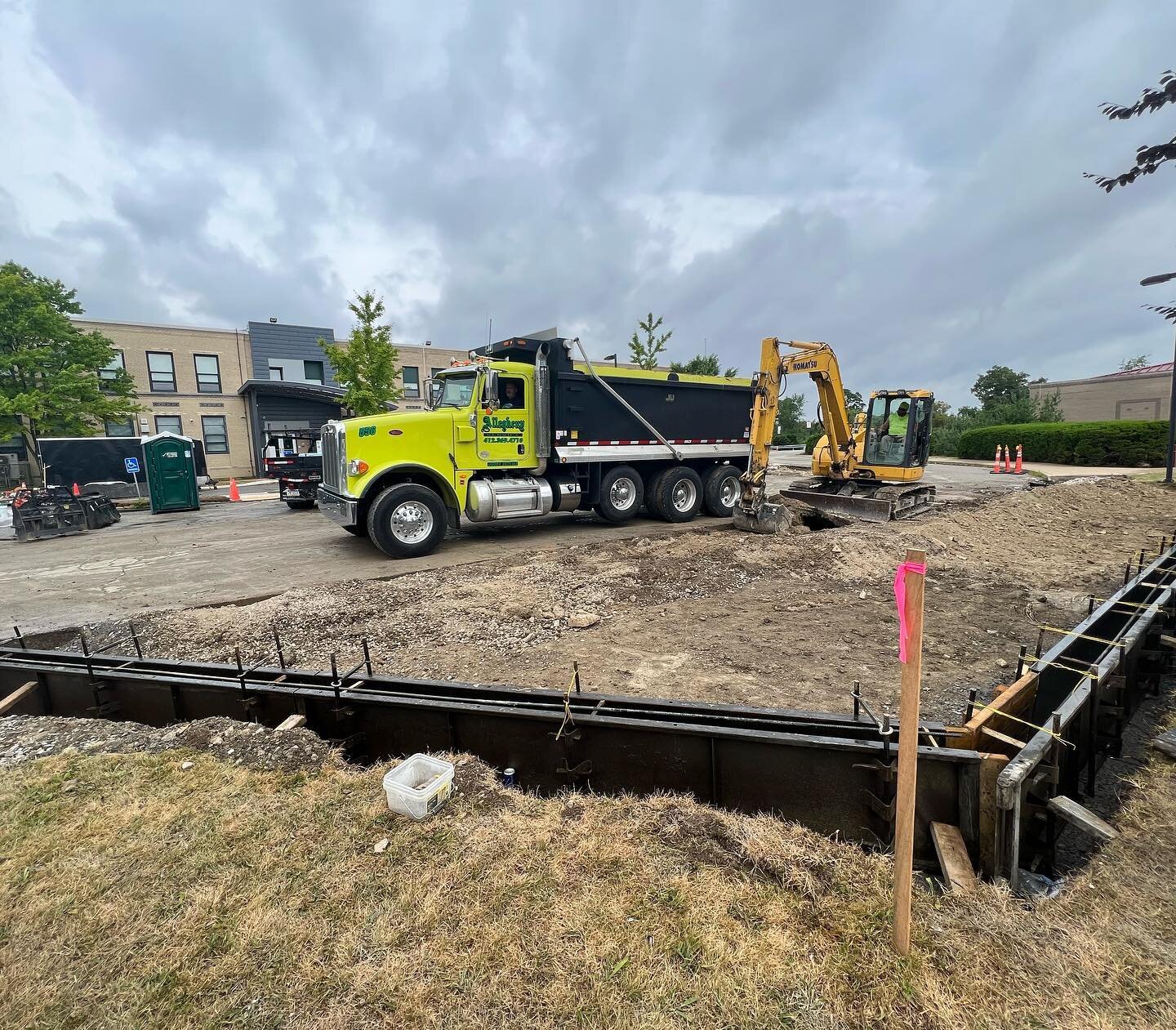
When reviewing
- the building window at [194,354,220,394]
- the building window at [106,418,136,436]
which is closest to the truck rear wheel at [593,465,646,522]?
the building window at [194,354,220,394]

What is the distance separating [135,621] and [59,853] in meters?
4.56

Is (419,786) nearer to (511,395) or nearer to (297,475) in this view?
(511,395)

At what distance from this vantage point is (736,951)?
6.34ft

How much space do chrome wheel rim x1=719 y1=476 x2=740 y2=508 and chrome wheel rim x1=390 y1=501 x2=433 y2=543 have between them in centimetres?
642

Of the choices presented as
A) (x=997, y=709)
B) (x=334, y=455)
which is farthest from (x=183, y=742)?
(x=334, y=455)

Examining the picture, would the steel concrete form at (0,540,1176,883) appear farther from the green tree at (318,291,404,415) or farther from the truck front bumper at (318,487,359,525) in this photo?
the green tree at (318,291,404,415)

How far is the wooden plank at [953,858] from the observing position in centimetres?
228

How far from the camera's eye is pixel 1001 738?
2756 millimetres

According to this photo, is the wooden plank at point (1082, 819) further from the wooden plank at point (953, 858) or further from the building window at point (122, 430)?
the building window at point (122, 430)

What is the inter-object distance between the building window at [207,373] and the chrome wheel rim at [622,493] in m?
27.1

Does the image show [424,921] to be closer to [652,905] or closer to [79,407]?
[652,905]

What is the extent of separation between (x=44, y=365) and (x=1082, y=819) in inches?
1239

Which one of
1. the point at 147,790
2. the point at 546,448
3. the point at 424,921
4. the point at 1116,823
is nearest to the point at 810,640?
the point at 1116,823

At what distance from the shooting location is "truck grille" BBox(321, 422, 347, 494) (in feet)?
27.1
